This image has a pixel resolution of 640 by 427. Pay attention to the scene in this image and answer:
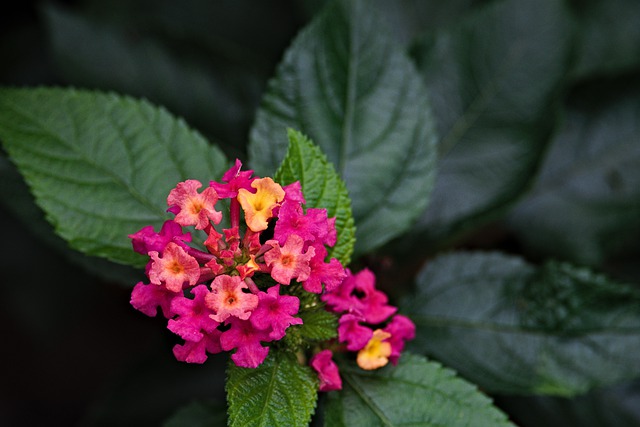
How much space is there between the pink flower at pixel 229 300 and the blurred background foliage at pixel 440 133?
47 cm

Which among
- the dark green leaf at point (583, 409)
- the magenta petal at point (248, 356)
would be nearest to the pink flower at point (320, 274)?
the magenta petal at point (248, 356)

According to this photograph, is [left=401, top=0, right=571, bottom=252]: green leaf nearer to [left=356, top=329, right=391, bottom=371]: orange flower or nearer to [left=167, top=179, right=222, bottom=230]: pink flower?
[left=356, top=329, right=391, bottom=371]: orange flower

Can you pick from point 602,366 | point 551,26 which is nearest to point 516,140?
point 551,26

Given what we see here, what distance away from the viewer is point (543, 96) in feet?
Result: 4.85

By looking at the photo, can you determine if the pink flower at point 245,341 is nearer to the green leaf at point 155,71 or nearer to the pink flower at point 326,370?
the pink flower at point 326,370

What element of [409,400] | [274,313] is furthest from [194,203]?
[409,400]

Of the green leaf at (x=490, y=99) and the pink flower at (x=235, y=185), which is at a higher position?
the green leaf at (x=490, y=99)

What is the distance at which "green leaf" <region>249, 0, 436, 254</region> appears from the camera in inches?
47.8

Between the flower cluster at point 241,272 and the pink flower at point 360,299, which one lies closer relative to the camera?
the flower cluster at point 241,272

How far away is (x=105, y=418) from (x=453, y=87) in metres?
1.13

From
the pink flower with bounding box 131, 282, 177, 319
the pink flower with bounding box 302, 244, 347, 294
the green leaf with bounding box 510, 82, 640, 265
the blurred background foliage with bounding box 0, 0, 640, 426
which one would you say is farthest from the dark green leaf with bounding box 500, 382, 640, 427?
the pink flower with bounding box 131, 282, 177, 319

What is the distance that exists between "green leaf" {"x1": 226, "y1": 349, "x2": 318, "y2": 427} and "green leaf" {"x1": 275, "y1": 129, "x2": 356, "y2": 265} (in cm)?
17

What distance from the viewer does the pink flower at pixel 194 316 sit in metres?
0.84

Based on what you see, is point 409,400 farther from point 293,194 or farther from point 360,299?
point 293,194
